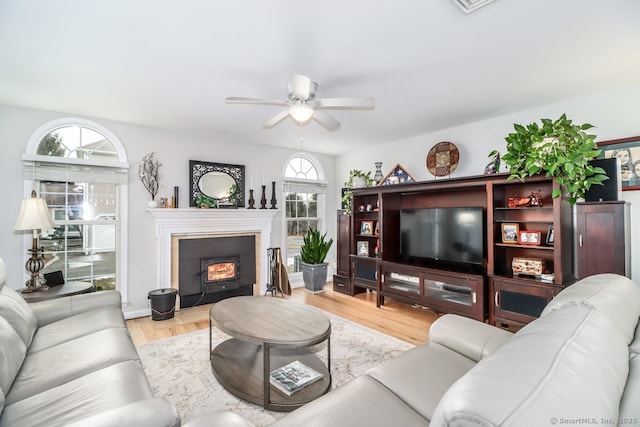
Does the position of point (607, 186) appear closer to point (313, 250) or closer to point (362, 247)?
point (362, 247)

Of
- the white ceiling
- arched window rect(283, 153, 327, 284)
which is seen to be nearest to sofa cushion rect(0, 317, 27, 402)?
the white ceiling

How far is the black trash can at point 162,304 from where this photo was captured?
367cm

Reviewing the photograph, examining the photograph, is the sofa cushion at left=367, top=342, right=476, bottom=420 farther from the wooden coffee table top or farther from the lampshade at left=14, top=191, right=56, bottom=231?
the lampshade at left=14, top=191, right=56, bottom=231

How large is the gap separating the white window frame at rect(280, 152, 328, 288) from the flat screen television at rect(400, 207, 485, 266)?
6.24ft

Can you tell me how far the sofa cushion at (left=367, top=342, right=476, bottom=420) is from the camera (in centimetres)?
130

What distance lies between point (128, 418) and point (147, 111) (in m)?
3.28


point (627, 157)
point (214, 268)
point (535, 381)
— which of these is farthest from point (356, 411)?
point (214, 268)

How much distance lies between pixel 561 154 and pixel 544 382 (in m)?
2.69

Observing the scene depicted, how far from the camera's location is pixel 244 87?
2736 millimetres

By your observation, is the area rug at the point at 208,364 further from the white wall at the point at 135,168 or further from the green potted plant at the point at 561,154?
the green potted plant at the point at 561,154

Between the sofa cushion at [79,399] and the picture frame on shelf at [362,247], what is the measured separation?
11.9ft

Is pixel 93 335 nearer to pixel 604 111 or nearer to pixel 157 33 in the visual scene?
pixel 157 33

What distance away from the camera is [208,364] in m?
2.58

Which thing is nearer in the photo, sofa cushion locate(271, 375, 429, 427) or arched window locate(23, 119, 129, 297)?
sofa cushion locate(271, 375, 429, 427)
